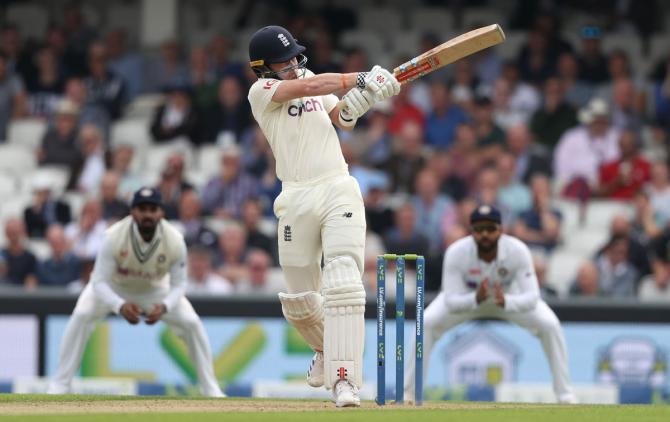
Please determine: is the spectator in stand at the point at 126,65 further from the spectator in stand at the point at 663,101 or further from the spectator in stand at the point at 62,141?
the spectator in stand at the point at 663,101

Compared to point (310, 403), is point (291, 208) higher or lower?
higher

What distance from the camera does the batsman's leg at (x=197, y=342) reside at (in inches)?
474

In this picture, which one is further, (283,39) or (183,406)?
(183,406)

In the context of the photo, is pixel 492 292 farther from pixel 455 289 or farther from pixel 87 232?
pixel 87 232

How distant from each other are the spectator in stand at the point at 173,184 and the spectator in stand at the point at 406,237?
6.88ft

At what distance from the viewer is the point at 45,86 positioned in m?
17.5

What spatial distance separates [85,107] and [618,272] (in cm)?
610

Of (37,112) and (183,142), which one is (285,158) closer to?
(183,142)

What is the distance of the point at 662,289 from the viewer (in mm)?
13930

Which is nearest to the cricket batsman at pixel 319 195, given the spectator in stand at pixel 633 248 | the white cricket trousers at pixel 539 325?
the white cricket trousers at pixel 539 325

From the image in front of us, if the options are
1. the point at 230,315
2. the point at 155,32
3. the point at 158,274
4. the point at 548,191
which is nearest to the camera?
the point at 158,274

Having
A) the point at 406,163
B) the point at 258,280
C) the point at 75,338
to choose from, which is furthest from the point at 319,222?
→ the point at 406,163

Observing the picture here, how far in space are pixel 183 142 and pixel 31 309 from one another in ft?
10.8

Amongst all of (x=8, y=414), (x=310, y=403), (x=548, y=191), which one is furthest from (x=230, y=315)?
(x=8, y=414)
